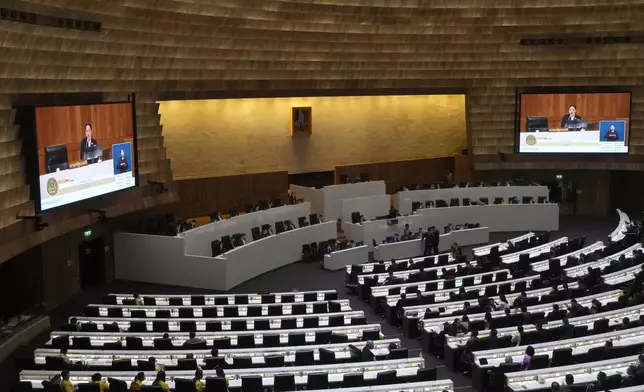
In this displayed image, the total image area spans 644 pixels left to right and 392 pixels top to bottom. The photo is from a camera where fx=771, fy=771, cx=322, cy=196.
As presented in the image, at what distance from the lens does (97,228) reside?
2269cm

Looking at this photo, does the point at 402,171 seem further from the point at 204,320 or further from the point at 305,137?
the point at 204,320

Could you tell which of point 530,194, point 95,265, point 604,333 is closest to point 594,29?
point 530,194

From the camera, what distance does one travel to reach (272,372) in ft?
41.9

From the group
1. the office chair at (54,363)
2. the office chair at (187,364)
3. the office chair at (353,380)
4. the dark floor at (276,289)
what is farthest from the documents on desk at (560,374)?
the office chair at (54,363)

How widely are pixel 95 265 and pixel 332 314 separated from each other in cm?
934

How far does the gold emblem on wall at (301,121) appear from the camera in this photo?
102ft

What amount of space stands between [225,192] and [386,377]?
17.7 meters

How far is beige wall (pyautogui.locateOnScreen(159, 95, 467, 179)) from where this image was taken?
28719 mm

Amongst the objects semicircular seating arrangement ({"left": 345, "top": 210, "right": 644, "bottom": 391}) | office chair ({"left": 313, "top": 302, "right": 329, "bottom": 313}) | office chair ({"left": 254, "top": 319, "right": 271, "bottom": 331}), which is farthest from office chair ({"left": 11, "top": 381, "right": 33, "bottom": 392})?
semicircular seating arrangement ({"left": 345, "top": 210, "right": 644, "bottom": 391})

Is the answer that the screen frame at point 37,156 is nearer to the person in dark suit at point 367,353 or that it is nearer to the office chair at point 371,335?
the office chair at point 371,335

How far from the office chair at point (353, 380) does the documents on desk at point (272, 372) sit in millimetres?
179

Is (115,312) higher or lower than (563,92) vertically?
lower

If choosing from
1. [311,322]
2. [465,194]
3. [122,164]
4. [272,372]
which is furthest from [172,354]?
[465,194]

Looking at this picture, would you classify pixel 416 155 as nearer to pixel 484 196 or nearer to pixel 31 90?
pixel 484 196
